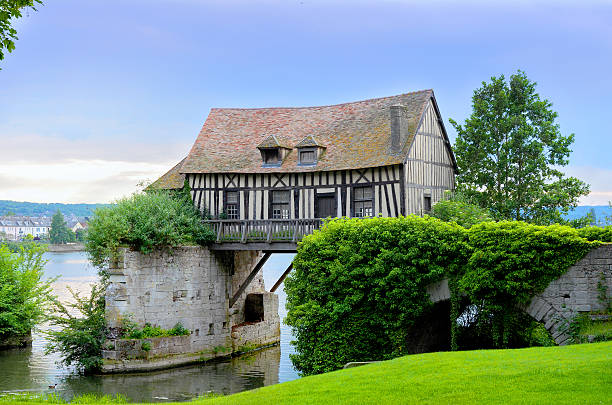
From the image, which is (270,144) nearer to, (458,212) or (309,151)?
(309,151)

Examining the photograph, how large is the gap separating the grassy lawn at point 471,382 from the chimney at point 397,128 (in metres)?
11.8

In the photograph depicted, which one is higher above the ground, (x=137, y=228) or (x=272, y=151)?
(x=272, y=151)

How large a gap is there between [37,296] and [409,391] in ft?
67.5

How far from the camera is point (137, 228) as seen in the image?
22125 millimetres

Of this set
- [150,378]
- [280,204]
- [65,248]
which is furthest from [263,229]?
[65,248]

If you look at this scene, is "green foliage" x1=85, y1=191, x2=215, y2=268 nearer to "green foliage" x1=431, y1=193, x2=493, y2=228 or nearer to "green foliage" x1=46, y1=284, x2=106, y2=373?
"green foliage" x1=46, y1=284, x2=106, y2=373

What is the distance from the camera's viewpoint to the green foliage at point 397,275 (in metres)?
15.5

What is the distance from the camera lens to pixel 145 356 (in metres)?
21.8

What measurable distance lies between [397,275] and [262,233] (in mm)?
7823

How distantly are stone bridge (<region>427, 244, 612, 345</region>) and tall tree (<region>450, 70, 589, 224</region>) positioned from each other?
35.7 feet

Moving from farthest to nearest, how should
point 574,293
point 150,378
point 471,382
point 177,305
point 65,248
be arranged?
point 65,248, point 177,305, point 150,378, point 574,293, point 471,382

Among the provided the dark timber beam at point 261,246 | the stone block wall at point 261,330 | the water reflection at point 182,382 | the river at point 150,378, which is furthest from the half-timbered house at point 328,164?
the water reflection at point 182,382

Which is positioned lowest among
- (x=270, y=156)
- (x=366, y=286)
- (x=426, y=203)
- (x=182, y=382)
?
(x=182, y=382)

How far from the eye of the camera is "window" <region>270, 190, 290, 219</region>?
25203 mm
